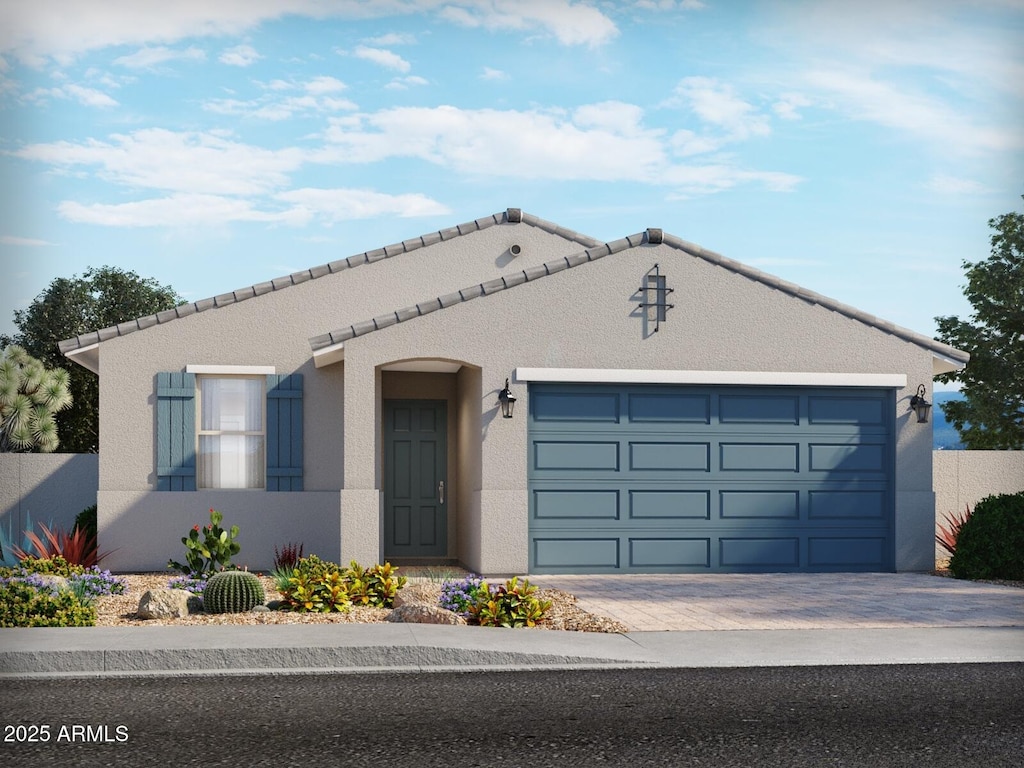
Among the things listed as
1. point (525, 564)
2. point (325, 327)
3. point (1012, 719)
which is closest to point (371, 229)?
point (325, 327)

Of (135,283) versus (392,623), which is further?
(135,283)

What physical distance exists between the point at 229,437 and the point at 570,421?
496 centimetres

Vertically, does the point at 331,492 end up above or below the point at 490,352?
below

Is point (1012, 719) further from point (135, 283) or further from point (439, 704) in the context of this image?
point (135, 283)

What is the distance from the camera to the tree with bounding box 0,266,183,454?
1439 inches

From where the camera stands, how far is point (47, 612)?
10477 mm

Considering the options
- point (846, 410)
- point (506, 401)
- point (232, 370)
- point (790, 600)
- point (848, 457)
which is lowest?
point (790, 600)

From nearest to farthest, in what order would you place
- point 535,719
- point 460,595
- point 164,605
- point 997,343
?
1. point 535,719
2. point 164,605
3. point 460,595
4. point 997,343

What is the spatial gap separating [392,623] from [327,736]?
149 inches

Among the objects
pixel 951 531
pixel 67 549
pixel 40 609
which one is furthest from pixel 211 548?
pixel 951 531

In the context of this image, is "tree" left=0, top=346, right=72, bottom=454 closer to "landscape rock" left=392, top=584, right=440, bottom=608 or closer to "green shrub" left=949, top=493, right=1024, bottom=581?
"landscape rock" left=392, top=584, right=440, bottom=608

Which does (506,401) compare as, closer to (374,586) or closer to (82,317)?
(374,586)

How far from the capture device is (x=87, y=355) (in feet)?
54.6

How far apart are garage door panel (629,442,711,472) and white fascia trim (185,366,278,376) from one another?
5.37 m
